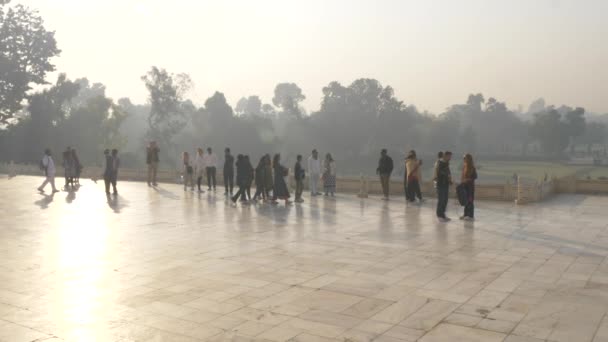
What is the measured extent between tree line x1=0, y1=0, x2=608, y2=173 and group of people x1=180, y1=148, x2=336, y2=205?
31496 mm

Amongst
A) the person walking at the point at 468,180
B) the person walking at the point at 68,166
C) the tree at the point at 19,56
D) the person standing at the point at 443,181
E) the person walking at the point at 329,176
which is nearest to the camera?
the person walking at the point at 468,180

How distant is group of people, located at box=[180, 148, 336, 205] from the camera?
51.8 ft

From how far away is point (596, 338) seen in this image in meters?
4.94

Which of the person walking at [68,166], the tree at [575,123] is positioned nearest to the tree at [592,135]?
the tree at [575,123]

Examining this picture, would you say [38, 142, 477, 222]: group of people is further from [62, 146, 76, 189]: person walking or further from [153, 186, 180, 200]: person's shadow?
[153, 186, 180, 200]: person's shadow

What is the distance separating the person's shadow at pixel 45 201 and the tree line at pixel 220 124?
108 feet

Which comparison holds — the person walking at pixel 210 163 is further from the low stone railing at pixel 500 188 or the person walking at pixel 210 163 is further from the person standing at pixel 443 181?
the person standing at pixel 443 181

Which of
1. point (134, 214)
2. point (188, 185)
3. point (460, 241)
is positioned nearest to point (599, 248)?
point (460, 241)

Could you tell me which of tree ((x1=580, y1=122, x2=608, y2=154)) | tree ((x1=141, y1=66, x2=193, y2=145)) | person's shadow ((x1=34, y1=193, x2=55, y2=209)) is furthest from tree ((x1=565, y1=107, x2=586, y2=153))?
person's shadow ((x1=34, y1=193, x2=55, y2=209))

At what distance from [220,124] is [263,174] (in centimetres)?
5735

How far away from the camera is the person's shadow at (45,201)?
1491cm

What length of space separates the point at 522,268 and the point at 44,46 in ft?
163

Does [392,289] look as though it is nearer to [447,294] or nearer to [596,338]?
[447,294]

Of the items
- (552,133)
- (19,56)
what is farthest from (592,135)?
(19,56)
